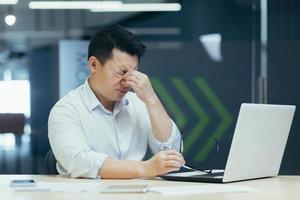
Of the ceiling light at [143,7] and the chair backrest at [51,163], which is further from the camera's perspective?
the ceiling light at [143,7]

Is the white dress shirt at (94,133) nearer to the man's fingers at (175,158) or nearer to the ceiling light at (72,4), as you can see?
the man's fingers at (175,158)

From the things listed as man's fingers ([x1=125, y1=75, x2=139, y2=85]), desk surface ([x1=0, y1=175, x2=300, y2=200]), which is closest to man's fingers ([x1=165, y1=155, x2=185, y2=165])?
desk surface ([x1=0, y1=175, x2=300, y2=200])

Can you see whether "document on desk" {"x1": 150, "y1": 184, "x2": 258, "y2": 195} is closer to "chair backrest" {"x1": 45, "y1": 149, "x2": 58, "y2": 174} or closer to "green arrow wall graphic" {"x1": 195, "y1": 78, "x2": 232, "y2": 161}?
"chair backrest" {"x1": 45, "y1": 149, "x2": 58, "y2": 174}

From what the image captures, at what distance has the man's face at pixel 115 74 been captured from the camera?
123 inches

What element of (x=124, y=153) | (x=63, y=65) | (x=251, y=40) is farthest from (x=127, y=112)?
(x=251, y=40)

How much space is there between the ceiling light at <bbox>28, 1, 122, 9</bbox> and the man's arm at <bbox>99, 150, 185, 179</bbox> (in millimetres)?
3190

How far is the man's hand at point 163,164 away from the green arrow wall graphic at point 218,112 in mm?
3085

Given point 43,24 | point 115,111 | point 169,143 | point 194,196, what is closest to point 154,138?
point 169,143

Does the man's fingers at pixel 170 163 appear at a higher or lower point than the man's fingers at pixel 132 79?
lower

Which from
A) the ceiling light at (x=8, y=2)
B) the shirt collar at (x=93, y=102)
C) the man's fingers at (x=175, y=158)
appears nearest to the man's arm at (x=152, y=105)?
the shirt collar at (x=93, y=102)

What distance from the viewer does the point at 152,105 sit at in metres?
3.15

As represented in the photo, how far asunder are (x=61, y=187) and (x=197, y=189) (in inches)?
19.7

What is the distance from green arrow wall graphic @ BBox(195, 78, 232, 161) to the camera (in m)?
5.80

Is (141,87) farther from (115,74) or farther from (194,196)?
(194,196)
